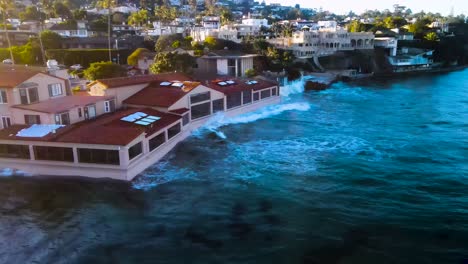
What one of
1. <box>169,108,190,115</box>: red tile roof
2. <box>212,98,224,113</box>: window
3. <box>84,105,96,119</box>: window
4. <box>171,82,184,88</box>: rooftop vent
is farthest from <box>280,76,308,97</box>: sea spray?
<box>84,105,96,119</box>: window

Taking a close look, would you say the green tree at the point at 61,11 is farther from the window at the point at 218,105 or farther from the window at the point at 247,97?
the window at the point at 218,105

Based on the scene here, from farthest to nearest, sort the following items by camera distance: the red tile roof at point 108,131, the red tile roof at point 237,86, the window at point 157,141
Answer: the red tile roof at point 237,86 → the window at point 157,141 → the red tile roof at point 108,131

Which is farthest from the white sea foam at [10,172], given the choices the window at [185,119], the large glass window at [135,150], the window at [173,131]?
the window at [185,119]

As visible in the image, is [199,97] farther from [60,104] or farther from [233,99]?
[60,104]

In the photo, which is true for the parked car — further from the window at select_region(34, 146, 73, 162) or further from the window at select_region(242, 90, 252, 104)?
the window at select_region(34, 146, 73, 162)

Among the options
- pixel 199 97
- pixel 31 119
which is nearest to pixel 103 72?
pixel 199 97

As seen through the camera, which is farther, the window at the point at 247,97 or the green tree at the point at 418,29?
the green tree at the point at 418,29

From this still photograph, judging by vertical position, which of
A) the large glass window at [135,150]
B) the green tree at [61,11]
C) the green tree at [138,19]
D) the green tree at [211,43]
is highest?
the green tree at [61,11]
